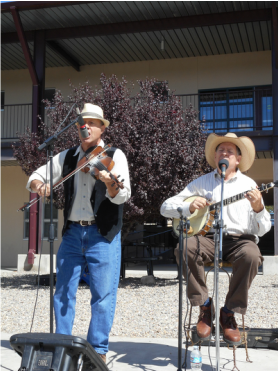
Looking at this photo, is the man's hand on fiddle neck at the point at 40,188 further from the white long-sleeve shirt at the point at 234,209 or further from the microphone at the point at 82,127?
the white long-sleeve shirt at the point at 234,209

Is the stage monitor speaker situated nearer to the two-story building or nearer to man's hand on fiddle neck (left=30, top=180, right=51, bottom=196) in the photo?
man's hand on fiddle neck (left=30, top=180, right=51, bottom=196)

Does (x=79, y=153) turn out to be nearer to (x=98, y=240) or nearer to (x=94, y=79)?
(x=98, y=240)

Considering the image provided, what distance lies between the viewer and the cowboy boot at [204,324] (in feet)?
11.4

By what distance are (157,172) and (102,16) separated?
547 cm

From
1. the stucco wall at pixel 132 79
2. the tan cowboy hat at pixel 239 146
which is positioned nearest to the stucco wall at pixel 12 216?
the stucco wall at pixel 132 79

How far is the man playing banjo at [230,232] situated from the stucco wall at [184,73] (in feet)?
32.3

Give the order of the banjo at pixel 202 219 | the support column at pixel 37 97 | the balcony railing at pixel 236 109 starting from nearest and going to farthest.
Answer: the banjo at pixel 202 219 < the support column at pixel 37 97 < the balcony railing at pixel 236 109

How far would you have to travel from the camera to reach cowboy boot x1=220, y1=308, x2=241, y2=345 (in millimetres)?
3406

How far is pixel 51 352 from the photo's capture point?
234 centimetres

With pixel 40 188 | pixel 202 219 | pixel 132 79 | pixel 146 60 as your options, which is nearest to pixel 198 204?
pixel 202 219

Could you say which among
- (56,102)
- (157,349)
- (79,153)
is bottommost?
(157,349)

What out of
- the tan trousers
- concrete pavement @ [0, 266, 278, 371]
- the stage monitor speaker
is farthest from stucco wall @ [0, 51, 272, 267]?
the stage monitor speaker

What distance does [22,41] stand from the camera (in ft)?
36.9

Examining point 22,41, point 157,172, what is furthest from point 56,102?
point 22,41
